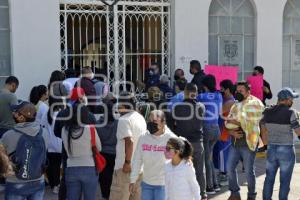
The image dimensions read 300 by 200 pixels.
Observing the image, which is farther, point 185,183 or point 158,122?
point 158,122

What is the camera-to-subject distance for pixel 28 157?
4961 mm

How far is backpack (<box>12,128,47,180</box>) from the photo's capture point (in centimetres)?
493

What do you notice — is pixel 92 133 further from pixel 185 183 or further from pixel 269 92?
pixel 269 92

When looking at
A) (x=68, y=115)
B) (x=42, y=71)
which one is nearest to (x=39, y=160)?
(x=68, y=115)

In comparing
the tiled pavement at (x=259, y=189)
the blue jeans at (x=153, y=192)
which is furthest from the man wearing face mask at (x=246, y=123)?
the blue jeans at (x=153, y=192)

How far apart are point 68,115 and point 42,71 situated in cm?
398

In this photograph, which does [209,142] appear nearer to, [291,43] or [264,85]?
[264,85]

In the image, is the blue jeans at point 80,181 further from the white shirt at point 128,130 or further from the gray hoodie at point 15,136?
the gray hoodie at point 15,136

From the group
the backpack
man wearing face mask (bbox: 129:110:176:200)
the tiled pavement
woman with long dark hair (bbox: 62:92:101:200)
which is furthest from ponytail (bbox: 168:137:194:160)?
the tiled pavement

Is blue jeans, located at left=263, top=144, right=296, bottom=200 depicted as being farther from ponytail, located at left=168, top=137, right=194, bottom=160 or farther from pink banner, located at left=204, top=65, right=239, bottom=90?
pink banner, located at left=204, top=65, right=239, bottom=90

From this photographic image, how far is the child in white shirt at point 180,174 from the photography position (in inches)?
189

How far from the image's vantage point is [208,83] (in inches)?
294

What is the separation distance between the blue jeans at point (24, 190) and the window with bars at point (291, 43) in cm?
836

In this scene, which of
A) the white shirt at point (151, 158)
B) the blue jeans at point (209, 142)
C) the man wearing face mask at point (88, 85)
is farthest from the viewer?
the man wearing face mask at point (88, 85)
